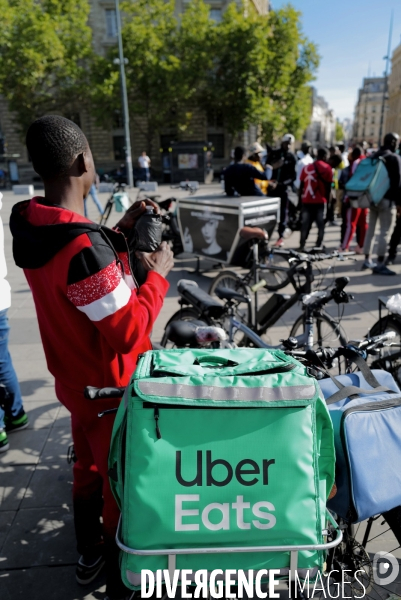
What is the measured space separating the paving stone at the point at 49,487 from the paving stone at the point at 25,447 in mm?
155

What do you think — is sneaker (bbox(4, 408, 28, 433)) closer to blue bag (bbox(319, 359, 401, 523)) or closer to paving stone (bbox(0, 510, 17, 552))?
paving stone (bbox(0, 510, 17, 552))

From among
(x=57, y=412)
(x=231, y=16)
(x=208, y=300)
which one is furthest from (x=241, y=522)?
(x=231, y=16)

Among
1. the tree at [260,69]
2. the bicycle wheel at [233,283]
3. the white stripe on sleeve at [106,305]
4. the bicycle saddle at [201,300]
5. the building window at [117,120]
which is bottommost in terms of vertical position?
the bicycle wheel at [233,283]

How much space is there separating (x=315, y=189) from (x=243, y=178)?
1485 millimetres

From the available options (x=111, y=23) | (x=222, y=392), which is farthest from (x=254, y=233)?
(x=111, y=23)

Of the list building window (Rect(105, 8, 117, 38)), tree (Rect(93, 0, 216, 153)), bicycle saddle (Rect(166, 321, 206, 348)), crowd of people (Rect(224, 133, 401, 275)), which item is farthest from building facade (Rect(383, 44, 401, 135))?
bicycle saddle (Rect(166, 321, 206, 348))

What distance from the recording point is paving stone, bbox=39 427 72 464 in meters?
3.38

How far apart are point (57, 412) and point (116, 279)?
2.66 meters

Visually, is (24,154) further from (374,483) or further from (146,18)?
(374,483)

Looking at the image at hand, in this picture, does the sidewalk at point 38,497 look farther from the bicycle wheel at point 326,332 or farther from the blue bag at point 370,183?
the blue bag at point 370,183

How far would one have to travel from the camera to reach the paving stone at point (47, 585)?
7.47 ft

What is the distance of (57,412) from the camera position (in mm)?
4000

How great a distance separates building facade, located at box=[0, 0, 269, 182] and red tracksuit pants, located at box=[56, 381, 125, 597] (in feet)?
124

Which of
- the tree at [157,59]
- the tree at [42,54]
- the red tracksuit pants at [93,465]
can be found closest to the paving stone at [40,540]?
the red tracksuit pants at [93,465]
